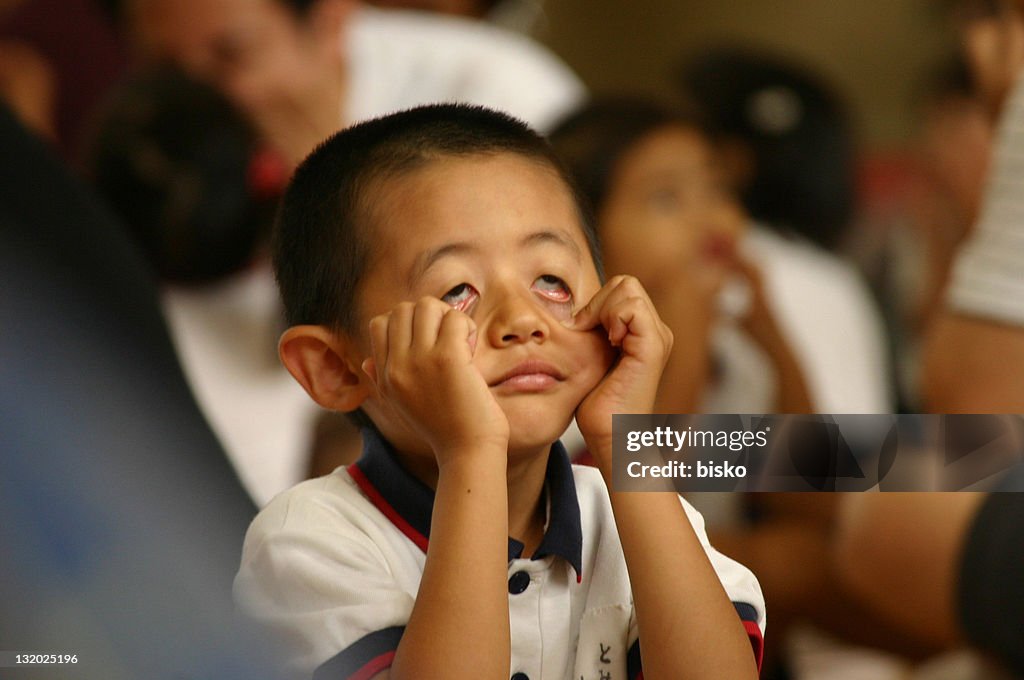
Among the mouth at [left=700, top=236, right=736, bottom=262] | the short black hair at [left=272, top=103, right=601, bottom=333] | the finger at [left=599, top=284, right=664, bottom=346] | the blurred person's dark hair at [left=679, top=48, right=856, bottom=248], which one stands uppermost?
the blurred person's dark hair at [left=679, top=48, right=856, bottom=248]

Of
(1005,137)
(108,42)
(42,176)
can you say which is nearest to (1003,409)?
(1005,137)

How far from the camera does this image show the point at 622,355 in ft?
1.05

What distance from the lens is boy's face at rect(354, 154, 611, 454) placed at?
0.31m

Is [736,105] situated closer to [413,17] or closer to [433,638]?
[413,17]

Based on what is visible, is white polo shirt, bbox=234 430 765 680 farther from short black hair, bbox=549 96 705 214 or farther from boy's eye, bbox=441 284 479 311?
short black hair, bbox=549 96 705 214

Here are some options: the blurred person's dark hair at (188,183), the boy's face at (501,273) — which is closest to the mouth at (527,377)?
the boy's face at (501,273)

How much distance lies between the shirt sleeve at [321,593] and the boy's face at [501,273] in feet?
0.16

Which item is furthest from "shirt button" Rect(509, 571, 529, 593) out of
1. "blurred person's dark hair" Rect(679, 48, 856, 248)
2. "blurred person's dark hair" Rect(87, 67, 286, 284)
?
"blurred person's dark hair" Rect(679, 48, 856, 248)

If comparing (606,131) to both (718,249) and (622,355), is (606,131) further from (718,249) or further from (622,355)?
(622,355)

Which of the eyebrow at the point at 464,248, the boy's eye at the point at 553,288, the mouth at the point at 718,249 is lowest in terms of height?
the boy's eye at the point at 553,288

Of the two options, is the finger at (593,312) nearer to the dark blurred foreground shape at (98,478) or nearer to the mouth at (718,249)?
the dark blurred foreground shape at (98,478)

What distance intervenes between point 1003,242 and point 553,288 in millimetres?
339

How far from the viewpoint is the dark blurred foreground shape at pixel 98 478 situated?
36 centimetres

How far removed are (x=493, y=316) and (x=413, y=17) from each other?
1176 mm
